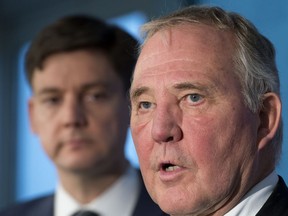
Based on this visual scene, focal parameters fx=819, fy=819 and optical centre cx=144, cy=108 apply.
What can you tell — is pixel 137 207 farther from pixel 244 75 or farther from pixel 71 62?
pixel 244 75

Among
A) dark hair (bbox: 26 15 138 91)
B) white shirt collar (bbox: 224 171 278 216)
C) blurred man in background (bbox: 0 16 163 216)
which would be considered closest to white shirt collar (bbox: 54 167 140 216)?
blurred man in background (bbox: 0 16 163 216)

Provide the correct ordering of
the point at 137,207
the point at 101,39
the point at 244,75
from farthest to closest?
the point at 101,39, the point at 137,207, the point at 244,75

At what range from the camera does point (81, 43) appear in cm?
304

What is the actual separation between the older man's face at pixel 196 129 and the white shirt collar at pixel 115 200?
3.37 ft

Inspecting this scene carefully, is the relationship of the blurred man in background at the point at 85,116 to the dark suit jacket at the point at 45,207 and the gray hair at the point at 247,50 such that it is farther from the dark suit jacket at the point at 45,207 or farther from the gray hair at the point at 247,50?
the gray hair at the point at 247,50

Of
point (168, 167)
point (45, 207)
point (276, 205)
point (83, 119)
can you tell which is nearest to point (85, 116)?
point (83, 119)

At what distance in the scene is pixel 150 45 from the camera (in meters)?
1.99

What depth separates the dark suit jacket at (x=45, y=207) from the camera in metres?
2.84

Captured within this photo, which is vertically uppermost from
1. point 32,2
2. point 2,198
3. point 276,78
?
point 276,78

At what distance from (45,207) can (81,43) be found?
2.07ft

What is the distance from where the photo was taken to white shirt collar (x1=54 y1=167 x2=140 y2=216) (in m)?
2.93

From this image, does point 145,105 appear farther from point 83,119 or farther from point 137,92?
point 83,119

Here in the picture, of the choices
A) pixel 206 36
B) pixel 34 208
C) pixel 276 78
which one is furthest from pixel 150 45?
pixel 34 208

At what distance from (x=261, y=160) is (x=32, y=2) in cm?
323
